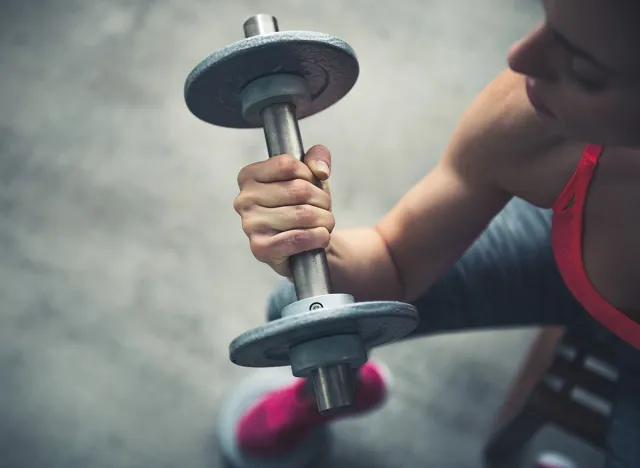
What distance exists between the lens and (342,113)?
1516 mm

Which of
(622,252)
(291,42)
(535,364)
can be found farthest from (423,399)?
(291,42)

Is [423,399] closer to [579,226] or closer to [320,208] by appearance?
[579,226]

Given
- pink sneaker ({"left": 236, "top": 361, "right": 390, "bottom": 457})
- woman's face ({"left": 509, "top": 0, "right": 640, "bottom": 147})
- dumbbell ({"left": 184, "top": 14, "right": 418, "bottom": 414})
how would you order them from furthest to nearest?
pink sneaker ({"left": 236, "top": 361, "right": 390, "bottom": 457}) → dumbbell ({"left": 184, "top": 14, "right": 418, "bottom": 414}) → woman's face ({"left": 509, "top": 0, "right": 640, "bottom": 147})

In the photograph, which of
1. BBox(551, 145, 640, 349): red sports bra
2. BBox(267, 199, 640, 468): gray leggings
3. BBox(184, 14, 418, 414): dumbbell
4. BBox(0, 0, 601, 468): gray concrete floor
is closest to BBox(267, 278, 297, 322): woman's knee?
BBox(267, 199, 640, 468): gray leggings

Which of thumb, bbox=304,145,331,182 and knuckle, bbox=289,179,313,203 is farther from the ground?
thumb, bbox=304,145,331,182

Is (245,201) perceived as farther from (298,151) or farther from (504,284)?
(504,284)

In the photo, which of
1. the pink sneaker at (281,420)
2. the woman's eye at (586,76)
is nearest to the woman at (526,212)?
the woman's eye at (586,76)

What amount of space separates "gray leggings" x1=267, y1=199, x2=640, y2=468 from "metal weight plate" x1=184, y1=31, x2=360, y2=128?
0.28 meters

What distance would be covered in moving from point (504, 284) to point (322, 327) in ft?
1.37

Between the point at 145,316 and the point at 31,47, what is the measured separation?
785 mm

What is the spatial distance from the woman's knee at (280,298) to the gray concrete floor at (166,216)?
17.6 inches

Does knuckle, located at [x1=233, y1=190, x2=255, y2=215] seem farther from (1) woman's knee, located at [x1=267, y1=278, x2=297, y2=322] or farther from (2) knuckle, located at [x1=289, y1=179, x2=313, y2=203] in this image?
(1) woman's knee, located at [x1=267, y1=278, x2=297, y2=322]

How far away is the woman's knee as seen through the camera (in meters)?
0.80

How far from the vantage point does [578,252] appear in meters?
0.68
